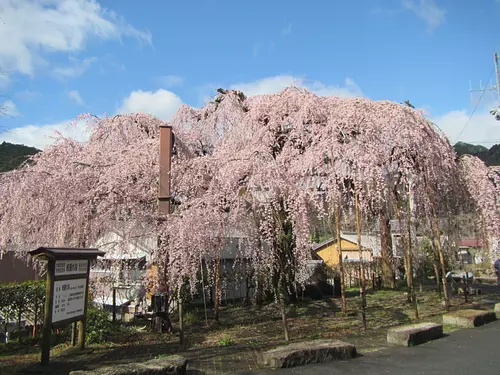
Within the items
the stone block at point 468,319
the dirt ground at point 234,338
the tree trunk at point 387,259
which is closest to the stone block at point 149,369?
the dirt ground at point 234,338

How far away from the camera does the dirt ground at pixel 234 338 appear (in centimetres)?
673

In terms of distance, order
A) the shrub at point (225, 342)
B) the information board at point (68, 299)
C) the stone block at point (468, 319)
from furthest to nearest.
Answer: the stone block at point (468, 319) → the shrub at point (225, 342) → the information board at point (68, 299)

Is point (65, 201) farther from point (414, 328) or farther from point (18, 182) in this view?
point (414, 328)

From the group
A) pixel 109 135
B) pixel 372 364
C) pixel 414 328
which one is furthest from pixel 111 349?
pixel 109 135

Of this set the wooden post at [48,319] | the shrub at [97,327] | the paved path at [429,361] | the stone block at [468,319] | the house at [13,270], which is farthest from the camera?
the house at [13,270]

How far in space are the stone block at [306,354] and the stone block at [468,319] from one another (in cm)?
446

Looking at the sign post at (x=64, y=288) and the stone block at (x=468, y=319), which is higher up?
the sign post at (x=64, y=288)

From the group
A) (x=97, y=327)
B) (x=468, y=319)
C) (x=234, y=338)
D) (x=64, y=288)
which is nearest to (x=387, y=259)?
(x=468, y=319)

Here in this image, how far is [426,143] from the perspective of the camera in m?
11.6

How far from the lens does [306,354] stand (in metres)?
6.40

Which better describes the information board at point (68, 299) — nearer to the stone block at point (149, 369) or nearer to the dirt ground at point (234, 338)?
the dirt ground at point (234, 338)

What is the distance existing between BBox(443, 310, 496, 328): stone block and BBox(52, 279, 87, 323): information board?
9.16 m

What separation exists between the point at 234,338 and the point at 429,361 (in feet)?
13.8

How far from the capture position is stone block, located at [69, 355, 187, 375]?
5.23m
